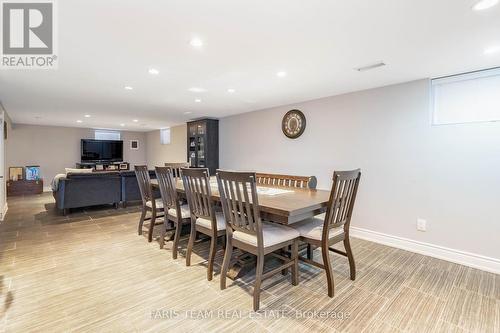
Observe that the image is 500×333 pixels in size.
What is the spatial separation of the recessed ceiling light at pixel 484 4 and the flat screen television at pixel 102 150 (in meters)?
9.92

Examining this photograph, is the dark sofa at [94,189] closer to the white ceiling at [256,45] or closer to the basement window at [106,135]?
the white ceiling at [256,45]

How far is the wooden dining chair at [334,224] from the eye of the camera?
6.68 ft

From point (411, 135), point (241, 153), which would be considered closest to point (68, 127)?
point (241, 153)

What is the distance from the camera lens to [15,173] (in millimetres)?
7246

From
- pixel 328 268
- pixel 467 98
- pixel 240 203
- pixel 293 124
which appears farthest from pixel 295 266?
pixel 293 124

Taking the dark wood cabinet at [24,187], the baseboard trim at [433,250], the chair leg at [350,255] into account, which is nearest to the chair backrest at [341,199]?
the chair leg at [350,255]

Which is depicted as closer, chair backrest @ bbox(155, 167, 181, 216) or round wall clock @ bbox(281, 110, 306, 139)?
chair backrest @ bbox(155, 167, 181, 216)

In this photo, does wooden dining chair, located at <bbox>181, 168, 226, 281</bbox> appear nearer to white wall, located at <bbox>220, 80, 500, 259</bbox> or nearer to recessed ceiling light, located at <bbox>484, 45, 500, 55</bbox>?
white wall, located at <bbox>220, 80, 500, 259</bbox>

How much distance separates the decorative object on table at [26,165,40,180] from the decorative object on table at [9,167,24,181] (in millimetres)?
145

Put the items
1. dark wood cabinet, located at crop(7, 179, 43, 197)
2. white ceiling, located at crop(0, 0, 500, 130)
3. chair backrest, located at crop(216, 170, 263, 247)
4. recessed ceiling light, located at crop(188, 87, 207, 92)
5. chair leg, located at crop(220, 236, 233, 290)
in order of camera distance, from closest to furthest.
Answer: white ceiling, located at crop(0, 0, 500, 130)
chair backrest, located at crop(216, 170, 263, 247)
chair leg, located at crop(220, 236, 233, 290)
recessed ceiling light, located at crop(188, 87, 207, 92)
dark wood cabinet, located at crop(7, 179, 43, 197)

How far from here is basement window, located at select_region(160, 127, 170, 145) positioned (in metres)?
8.70

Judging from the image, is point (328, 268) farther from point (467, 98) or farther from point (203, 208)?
point (467, 98)

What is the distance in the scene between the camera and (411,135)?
3.16m

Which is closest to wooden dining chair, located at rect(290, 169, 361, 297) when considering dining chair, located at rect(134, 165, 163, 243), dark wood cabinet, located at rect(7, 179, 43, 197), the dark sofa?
dining chair, located at rect(134, 165, 163, 243)
